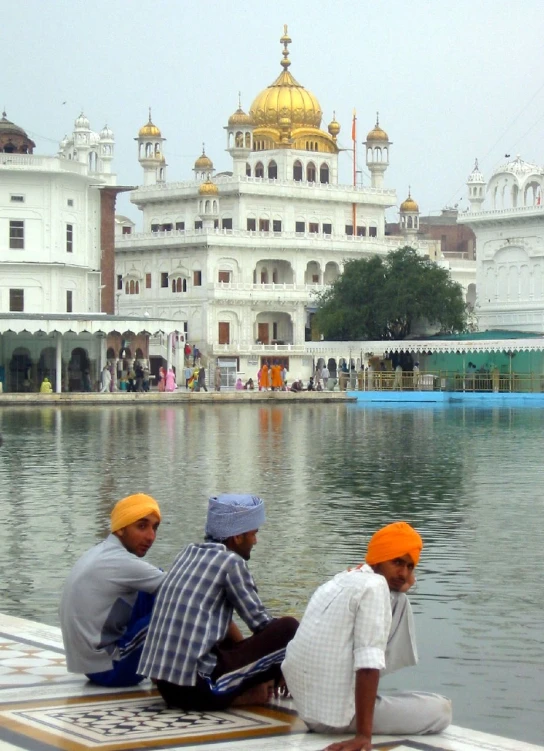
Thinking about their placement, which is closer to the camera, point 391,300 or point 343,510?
point 343,510

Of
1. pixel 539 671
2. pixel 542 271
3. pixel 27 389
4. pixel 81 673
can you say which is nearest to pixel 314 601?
pixel 81 673

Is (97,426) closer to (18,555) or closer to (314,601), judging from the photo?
(18,555)

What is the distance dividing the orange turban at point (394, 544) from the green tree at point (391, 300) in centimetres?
5976

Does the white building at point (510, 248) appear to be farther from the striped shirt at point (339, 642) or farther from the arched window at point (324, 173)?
the striped shirt at point (339, 642)

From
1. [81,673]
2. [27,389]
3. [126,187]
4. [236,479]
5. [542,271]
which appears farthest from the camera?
[542,271]

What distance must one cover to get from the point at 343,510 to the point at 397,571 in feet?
37.4

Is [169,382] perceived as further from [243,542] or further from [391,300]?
[243,542]

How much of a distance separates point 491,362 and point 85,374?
60.2 feet

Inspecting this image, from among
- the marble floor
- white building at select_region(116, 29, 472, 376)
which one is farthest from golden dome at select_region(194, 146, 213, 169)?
the marble floor

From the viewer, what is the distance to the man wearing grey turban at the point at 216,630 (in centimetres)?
730

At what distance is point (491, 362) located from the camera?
65.2m

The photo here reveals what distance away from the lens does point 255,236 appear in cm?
7400

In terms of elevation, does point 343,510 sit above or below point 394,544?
below

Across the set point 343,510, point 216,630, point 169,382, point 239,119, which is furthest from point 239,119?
point 216,630
